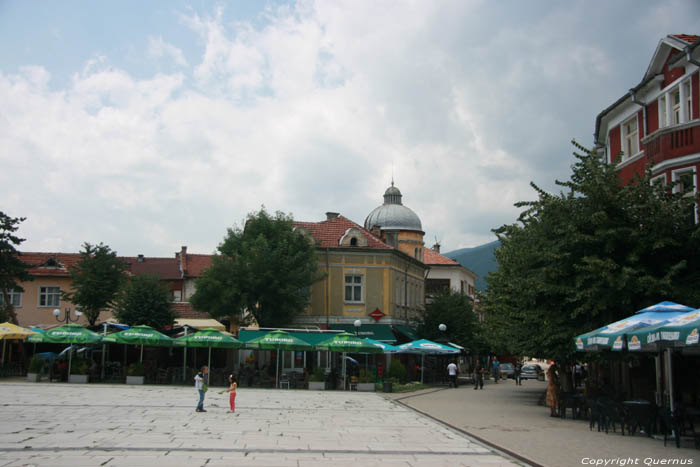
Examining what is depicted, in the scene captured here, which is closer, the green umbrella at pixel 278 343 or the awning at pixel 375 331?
the green umbrella at pixel 278 343

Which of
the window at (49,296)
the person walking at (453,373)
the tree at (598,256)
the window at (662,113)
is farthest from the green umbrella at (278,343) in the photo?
the window at (49,296)

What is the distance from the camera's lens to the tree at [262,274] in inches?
1602

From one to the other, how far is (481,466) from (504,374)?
165 feet

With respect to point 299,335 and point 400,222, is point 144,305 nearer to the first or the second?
point 299,335

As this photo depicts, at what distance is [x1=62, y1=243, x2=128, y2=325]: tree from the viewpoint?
4794 centimetres

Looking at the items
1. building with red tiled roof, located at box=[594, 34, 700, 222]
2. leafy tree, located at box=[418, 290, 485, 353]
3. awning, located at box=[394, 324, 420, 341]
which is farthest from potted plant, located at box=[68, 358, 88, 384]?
building with red tiled roof, located at box=[594, 34, 700, 222]

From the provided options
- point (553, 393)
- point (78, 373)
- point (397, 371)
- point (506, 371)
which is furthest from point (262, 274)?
point (506, 371)

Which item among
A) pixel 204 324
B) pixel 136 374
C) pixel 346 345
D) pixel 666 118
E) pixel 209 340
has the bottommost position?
pixel 136 374

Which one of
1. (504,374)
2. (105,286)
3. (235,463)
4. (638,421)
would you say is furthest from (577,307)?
(504,374)

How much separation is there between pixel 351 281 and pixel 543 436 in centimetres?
2941

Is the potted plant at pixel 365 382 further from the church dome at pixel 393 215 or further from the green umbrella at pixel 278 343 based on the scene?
the church dome at pixel 393 215

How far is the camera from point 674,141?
74.5ft

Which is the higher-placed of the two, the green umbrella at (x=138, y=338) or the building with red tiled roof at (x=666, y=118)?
the building with red tiled roof at (x=666, y=118)

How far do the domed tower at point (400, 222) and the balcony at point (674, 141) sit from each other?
42.4 meters
